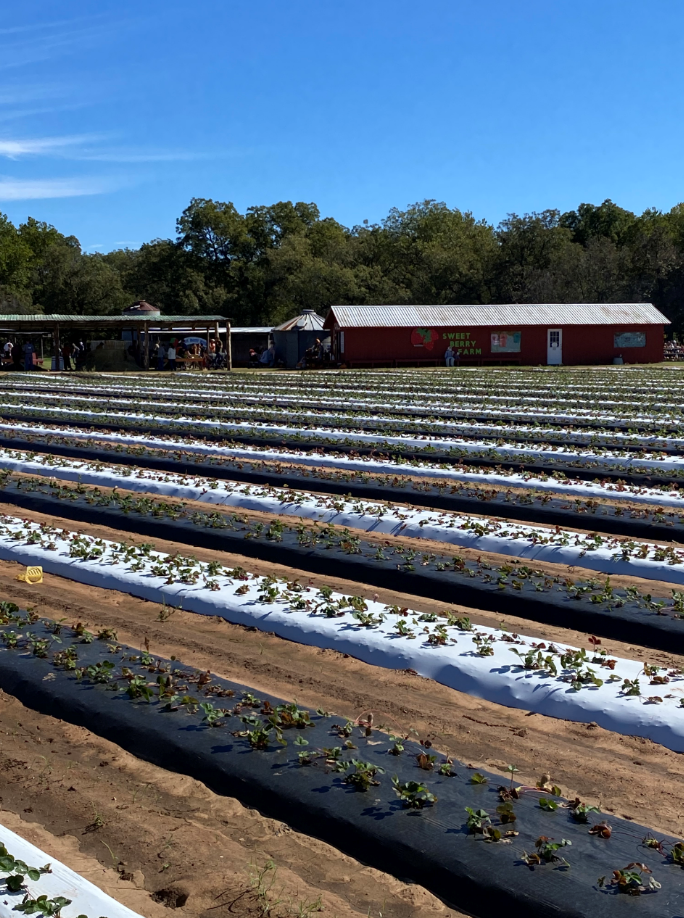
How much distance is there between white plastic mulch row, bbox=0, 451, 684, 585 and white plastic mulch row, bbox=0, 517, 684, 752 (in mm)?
2005

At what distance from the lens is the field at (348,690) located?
356cm

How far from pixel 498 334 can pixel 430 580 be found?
1439 inches

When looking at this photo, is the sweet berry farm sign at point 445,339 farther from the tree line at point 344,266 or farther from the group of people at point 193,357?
the tree line at point 344,266

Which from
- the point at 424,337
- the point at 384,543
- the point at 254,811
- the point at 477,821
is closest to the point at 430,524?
the point at 384,543

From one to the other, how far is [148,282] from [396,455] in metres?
57.9

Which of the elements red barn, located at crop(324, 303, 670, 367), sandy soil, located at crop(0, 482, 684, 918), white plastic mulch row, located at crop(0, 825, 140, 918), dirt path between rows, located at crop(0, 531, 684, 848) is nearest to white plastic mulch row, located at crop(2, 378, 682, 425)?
dirt path between rows, located at crop(0, 531, 684, 848)

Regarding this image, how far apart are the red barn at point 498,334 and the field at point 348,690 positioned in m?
29.6

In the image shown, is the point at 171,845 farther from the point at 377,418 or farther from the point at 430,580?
the point at 377,418

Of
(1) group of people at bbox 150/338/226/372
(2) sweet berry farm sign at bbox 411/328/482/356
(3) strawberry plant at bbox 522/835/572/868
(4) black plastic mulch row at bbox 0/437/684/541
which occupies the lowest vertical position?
(3) strawberry plant at bbox 522/835/572/868

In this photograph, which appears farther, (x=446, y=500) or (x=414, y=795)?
(x=446, y=500)

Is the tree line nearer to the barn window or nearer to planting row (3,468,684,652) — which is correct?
the barn window

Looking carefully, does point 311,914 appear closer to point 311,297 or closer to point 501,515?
point 501,515

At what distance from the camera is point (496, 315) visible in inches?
1702

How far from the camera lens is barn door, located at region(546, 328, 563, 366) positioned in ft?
141
